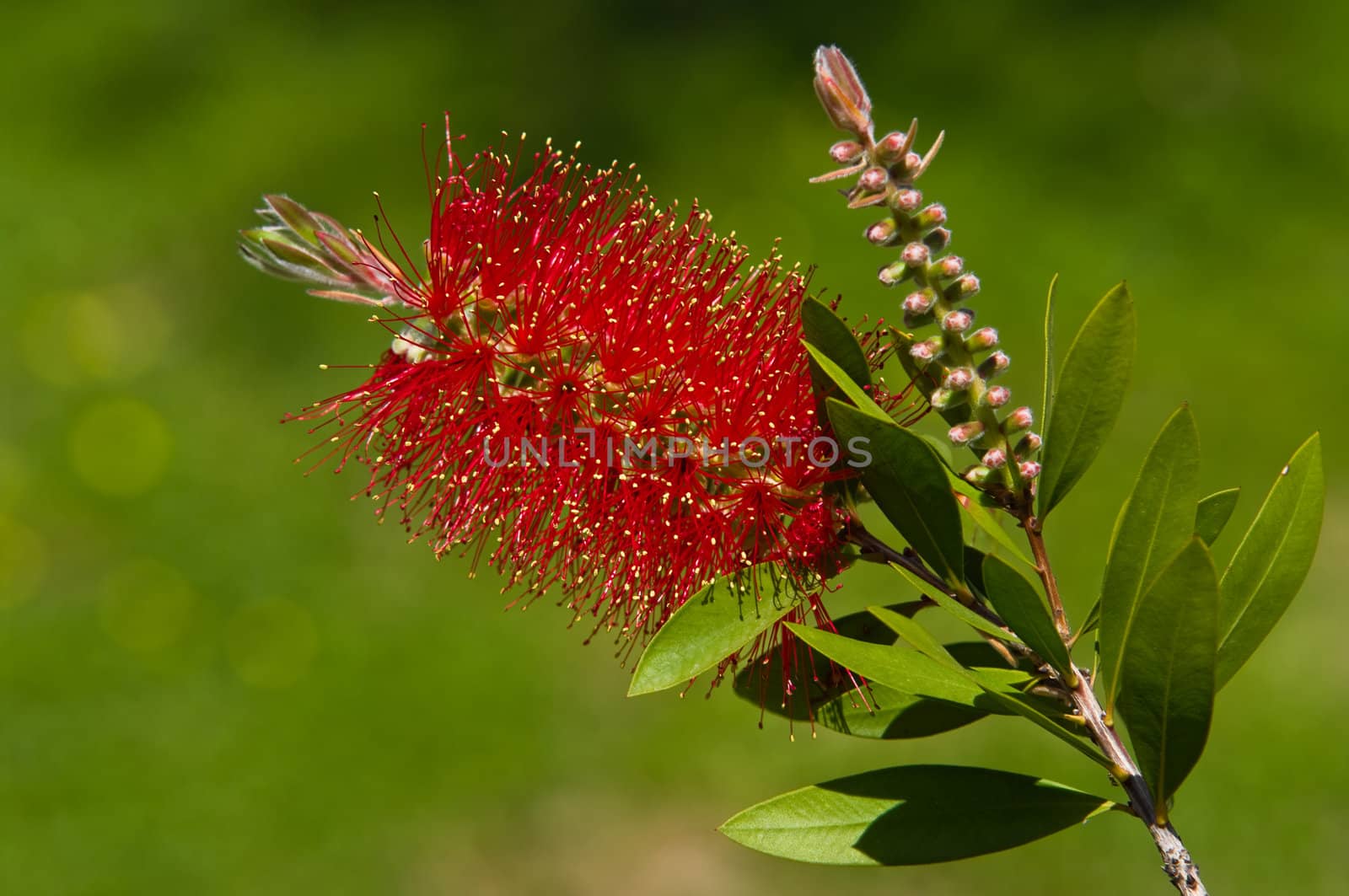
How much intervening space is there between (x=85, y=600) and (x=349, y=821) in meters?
1.04

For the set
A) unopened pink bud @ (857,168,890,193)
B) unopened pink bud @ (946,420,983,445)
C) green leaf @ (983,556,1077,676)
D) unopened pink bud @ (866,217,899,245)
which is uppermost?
unopened pink bud @ (857,168,890,193)

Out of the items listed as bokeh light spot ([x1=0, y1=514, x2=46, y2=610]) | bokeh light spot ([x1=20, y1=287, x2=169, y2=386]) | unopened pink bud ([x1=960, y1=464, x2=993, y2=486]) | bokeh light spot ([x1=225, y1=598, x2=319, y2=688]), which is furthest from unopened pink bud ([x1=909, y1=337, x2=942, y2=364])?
bokeh light spot ([x1=20, y1=287, x2=169, y2=386])

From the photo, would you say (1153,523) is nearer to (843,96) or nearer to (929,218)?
(929,218)

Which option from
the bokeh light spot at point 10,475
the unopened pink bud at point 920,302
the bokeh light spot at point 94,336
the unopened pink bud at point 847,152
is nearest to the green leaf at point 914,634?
the unopened pink bud at point 920,302

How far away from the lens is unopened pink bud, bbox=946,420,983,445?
0.93 meters

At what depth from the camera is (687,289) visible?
3.69 feet

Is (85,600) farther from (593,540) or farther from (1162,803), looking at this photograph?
(1162,803)

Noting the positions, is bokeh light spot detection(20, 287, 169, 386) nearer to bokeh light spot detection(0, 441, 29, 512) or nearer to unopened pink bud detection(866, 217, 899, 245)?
Result: bokeh light spot detection(0, 441, 29, 512)

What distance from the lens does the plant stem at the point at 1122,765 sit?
0.85 metres

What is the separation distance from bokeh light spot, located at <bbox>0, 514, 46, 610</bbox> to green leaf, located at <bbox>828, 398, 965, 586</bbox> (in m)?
3.14

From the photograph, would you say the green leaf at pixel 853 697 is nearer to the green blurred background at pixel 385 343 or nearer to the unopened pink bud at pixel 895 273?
the unopened pink bud at pixel 895 273

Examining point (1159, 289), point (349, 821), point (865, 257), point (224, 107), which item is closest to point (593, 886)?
point (349, 821)

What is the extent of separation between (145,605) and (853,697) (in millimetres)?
2800

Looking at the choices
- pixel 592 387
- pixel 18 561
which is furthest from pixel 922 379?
pixel 18 561
